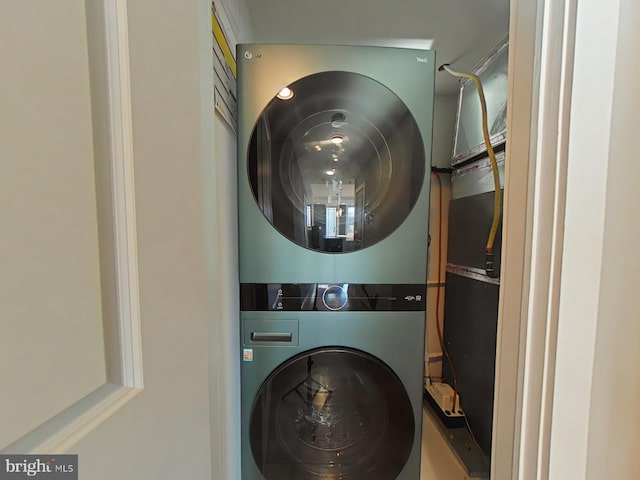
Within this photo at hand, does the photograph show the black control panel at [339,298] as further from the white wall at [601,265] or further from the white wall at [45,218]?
the white wall at [45,218]

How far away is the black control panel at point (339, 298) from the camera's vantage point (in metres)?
0.98

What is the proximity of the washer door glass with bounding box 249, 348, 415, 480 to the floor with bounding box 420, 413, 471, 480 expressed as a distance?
1.29 ft

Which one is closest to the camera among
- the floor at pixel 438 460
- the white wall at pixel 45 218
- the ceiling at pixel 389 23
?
the white wall at pixel 45 218

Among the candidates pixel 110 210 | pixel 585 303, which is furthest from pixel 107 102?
pixel 585 303

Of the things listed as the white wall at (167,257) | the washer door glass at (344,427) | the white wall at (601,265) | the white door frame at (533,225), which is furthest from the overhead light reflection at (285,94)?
the washer door glass at (344,427)

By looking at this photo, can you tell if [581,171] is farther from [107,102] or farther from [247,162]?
[247,162]

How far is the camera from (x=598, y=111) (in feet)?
1.54

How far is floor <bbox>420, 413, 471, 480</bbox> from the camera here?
1243 millimetres

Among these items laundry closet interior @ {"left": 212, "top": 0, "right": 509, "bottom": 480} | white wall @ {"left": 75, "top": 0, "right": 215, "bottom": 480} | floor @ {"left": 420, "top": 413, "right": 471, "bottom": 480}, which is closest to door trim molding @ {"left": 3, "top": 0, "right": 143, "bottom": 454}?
white wall @ {"left": 75, "top": 0, "right": 215, "bottom": 480}

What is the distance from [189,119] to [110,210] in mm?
225

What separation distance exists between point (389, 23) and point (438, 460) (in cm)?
196

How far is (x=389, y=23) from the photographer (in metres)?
1.23

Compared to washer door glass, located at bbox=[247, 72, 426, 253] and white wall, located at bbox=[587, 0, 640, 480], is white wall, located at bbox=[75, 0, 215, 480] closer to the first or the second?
washer door glass, located at bbox=[247, 72, 426, 253]

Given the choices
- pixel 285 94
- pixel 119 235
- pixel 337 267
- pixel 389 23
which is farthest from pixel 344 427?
pixel 389 23
